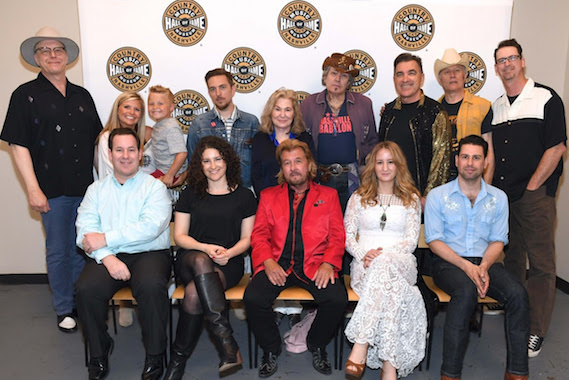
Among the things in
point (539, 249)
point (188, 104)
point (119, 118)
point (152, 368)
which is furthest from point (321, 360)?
point (188, 104)

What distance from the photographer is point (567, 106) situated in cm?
406

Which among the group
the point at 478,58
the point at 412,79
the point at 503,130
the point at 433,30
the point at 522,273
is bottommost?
the point at 522,273

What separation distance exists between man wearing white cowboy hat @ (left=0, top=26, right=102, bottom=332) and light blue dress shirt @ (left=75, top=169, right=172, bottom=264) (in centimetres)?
58

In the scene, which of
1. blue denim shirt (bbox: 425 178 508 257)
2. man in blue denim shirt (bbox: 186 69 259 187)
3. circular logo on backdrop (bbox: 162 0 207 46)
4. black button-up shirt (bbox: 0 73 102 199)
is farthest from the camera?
circular logo on backdrop (bbox: 162 0 207 46)

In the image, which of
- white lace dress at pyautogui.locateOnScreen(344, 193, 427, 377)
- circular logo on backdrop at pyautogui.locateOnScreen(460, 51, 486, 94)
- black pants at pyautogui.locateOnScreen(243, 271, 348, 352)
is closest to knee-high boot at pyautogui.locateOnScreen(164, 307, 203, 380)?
black pants at pyautogui.locateOnScreen(243, 271, 348, 352)

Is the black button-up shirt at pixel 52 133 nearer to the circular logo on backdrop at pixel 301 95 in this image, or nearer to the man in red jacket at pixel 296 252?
the man in red jacket at pixel 296 252

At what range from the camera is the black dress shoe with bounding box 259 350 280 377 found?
2693 millimetres

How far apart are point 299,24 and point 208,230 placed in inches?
84.3

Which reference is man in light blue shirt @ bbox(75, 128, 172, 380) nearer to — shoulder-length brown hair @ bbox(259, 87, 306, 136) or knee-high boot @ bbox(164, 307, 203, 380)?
knee-high boot @ bbox(164, 307, 203, 380)

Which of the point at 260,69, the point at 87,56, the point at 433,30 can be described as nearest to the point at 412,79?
the point at 433,30

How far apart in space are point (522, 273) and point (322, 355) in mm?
1725

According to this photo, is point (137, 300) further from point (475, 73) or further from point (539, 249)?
point (475, 73)

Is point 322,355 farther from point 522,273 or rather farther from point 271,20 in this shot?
point 271,20

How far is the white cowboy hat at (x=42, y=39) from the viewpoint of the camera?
3.20 metres
